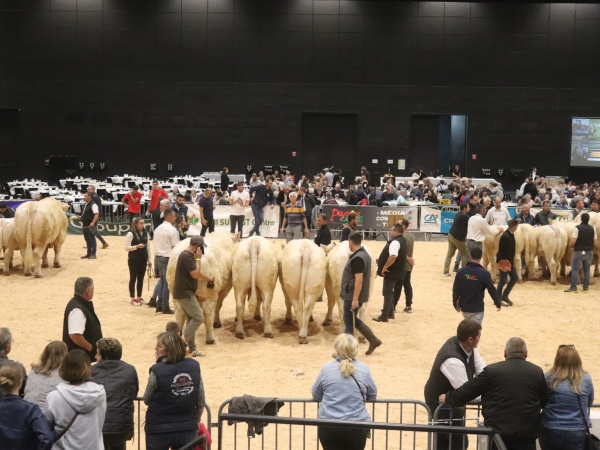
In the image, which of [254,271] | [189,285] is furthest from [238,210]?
[189,285]

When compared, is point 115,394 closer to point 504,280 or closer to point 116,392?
point 116,392

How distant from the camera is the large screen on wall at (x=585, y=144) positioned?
118 feet

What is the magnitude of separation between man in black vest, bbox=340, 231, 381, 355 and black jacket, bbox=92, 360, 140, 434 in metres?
4.74

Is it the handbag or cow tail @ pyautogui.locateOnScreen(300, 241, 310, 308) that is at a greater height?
cow tail @ pyautogui.locateOnScreen(300, 241, 310, 308)

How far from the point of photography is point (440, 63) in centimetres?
3556

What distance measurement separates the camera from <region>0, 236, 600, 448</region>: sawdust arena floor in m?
9.89

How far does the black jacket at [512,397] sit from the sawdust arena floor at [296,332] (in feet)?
8.34

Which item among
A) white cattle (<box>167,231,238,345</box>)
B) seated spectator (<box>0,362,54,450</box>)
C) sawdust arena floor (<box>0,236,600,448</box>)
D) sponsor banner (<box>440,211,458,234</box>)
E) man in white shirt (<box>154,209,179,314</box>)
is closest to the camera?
seated spectator (<box>0,362,54,450</box>)

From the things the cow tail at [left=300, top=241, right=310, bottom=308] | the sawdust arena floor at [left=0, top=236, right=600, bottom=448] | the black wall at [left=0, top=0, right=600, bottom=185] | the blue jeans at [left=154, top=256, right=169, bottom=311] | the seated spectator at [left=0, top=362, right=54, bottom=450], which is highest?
the black wall at [left=0, top=0, right=600, bottom=185]

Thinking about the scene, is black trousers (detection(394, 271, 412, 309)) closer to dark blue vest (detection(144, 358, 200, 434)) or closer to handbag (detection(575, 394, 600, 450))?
handbag (detection(575, 394, 600, 450))

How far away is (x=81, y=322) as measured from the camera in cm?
741

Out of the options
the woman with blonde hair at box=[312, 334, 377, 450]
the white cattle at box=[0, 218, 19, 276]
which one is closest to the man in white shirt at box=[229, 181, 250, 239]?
the white cattle at box=[0, 218, 19, 276]

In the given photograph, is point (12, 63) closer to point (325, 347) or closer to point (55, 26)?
point (55, 26)

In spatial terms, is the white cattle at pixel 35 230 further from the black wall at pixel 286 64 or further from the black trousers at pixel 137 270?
the black wall at pixel 286 64
